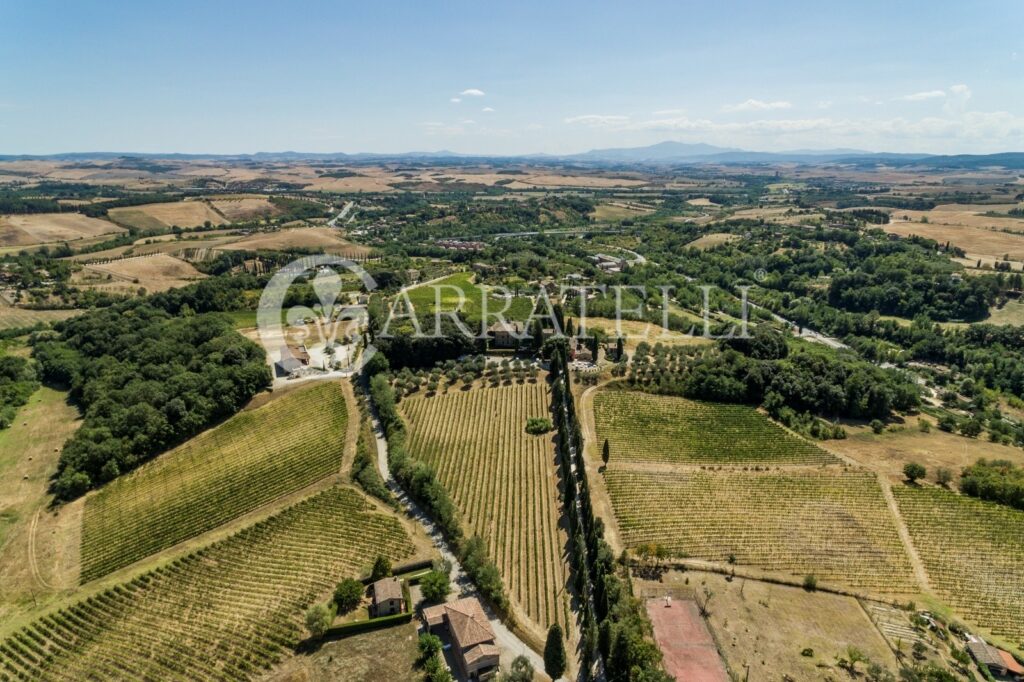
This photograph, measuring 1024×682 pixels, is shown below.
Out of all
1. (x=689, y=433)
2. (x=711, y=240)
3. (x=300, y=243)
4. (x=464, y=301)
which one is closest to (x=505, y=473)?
(x=689, y=433)

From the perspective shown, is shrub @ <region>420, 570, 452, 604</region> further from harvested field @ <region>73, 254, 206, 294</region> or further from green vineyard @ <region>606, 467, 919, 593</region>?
harvested field @ <region>73, 254, 206, 294</region>

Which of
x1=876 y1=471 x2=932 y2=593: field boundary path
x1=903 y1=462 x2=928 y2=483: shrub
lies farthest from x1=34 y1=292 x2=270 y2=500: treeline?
x1=903 y1=462 x2=928 y2=483: shrub

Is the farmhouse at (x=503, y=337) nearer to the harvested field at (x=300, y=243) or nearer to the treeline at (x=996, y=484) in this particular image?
the treeline at (x=996, y=484)

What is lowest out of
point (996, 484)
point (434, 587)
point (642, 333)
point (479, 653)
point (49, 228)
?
point (479, 653)

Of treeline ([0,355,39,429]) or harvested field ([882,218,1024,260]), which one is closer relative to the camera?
treeline ([0,355,39,429])

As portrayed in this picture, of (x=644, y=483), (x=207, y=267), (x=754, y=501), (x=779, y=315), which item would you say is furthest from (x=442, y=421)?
(x=207, y=267)

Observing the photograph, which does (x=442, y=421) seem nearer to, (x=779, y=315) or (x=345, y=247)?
(x=779, y=315)

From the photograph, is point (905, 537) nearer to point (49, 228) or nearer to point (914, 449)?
point (914, 449)
